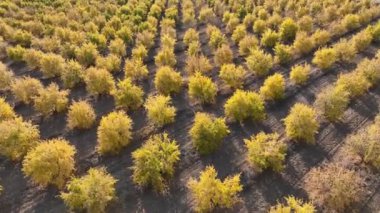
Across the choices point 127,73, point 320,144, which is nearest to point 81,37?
point 127,73

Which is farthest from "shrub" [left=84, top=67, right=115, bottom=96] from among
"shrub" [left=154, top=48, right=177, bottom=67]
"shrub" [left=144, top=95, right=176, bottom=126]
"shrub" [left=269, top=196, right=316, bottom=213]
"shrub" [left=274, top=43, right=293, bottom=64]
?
"shrub" [left=269, top=196, right=316, bottom=213]

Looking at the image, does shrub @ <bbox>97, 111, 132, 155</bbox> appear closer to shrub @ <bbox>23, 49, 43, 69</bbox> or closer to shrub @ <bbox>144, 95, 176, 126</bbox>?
shrub @ <bbox>144, 95, 176, 126</bbox>

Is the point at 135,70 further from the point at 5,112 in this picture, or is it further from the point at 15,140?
the point at 15,140

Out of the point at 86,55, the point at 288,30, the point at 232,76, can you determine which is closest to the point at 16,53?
the point at 86,55

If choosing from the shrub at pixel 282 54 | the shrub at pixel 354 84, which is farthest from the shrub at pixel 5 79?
the shrub at pixel 354 84

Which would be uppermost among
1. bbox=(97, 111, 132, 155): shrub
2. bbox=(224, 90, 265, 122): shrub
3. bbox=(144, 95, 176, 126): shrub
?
bbox=(144, 95, 176, 126): shrub

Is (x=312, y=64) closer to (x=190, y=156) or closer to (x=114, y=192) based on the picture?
(x=190, y=156)
